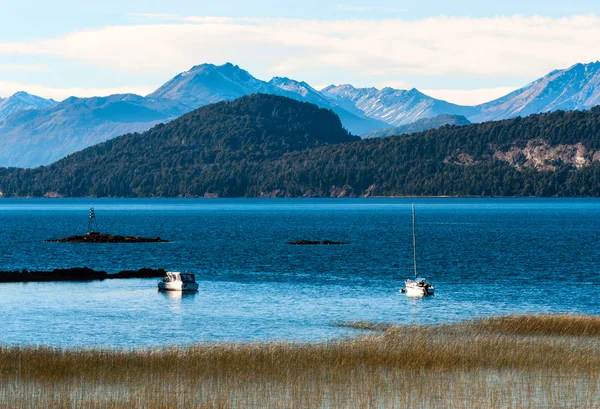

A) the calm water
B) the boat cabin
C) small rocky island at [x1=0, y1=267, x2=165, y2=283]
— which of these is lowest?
the calm water

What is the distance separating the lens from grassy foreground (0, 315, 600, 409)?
34156 millimetres

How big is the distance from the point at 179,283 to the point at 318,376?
44556 mm

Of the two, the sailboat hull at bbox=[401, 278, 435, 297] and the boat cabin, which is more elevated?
the boat cabin

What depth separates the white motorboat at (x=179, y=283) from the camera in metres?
82.1

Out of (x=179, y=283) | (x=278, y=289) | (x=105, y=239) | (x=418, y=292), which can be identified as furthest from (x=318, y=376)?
(x=105, y=239)

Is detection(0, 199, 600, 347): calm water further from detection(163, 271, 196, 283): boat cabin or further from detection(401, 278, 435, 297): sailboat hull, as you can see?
detection(163, 271, 196, 283): boat cabin

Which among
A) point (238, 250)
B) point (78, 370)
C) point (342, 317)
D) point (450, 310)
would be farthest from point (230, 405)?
point (238, 250)

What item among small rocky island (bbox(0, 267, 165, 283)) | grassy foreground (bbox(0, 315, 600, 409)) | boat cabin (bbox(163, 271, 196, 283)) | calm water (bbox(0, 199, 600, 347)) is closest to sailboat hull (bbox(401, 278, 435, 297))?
calm water (bbox(0, 199, 600, 347))

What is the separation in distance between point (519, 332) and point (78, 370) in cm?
2658

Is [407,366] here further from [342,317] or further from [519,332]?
[342,317]

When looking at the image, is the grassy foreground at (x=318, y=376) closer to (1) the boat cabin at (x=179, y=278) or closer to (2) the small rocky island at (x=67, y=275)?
(1) the boat cabin at (x=179, y=278)

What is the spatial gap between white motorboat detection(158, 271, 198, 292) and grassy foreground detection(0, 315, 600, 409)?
3524cm

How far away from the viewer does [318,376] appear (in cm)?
3900

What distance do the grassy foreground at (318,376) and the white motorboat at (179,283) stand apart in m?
35.2
